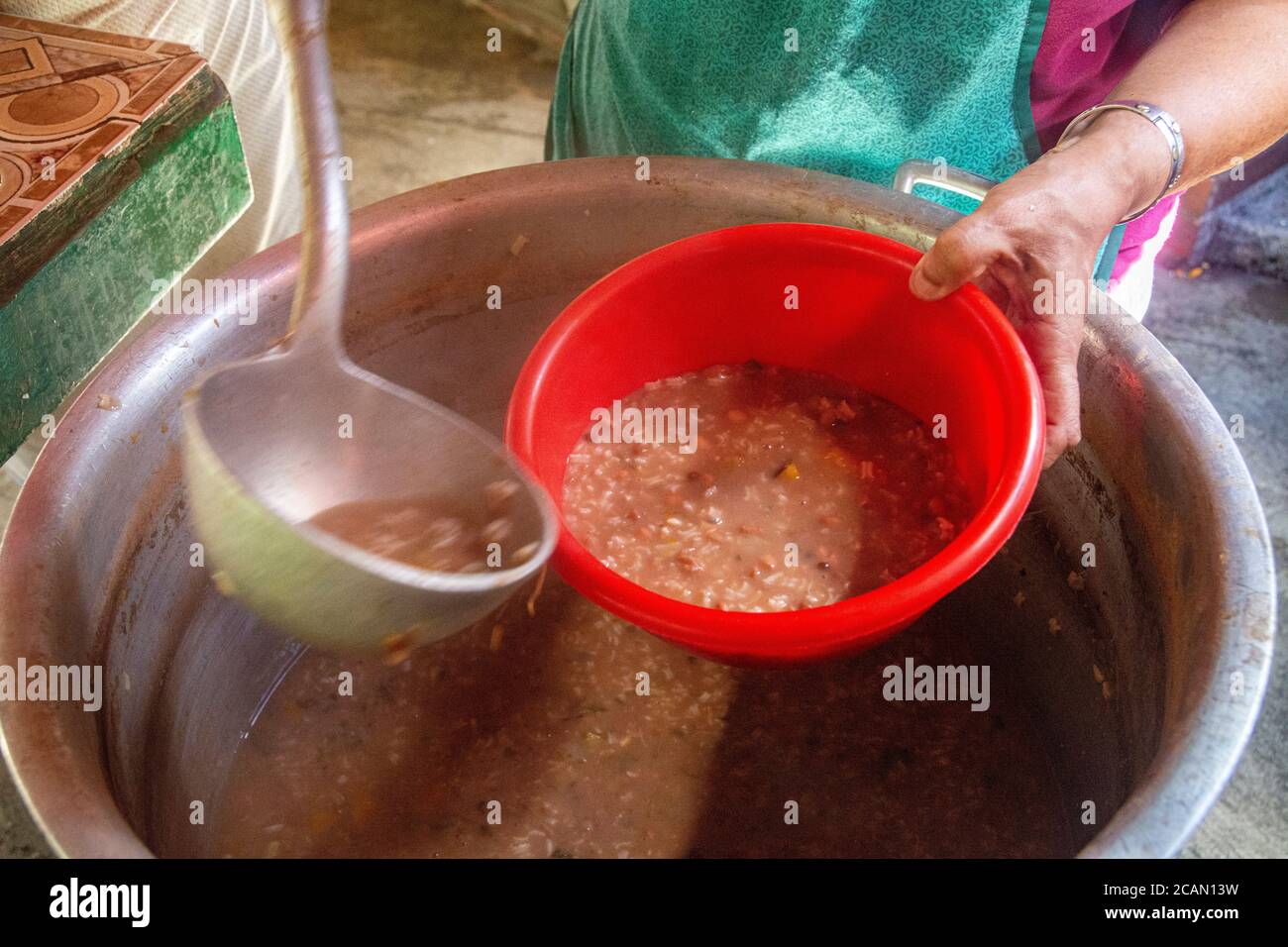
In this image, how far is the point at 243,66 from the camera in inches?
70.4

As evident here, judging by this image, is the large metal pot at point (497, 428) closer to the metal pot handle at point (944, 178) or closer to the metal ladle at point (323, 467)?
the metal pot handle at point (944, 178)

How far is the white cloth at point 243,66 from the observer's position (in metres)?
1.62

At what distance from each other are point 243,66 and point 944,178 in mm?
1235

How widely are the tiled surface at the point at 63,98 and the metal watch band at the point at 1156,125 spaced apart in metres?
1.00

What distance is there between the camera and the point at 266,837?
1.14 m

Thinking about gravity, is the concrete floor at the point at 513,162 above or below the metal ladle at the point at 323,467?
below

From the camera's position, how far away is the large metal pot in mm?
809

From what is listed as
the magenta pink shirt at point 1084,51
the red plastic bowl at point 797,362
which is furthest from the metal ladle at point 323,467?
the magenta pink shirt at point 1084,51

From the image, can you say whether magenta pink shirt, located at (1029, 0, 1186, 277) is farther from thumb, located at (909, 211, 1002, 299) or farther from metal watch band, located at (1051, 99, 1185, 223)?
thumb, located at (909, 211, 1002, 299)

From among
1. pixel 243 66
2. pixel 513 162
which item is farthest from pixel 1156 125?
pixel 513 162

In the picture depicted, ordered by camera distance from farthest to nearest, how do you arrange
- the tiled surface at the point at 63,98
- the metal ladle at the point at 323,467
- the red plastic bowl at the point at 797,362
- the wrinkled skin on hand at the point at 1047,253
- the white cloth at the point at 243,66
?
the white cloth at the point at 243,66
the tiled surface at the point at 63,98
the wrinkled skin on hand at the point at 1047,253
the red plastic bowl at the point at 797,362
the metal ladle at the point at 323,467

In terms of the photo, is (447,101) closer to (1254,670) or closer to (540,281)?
(540,281)
